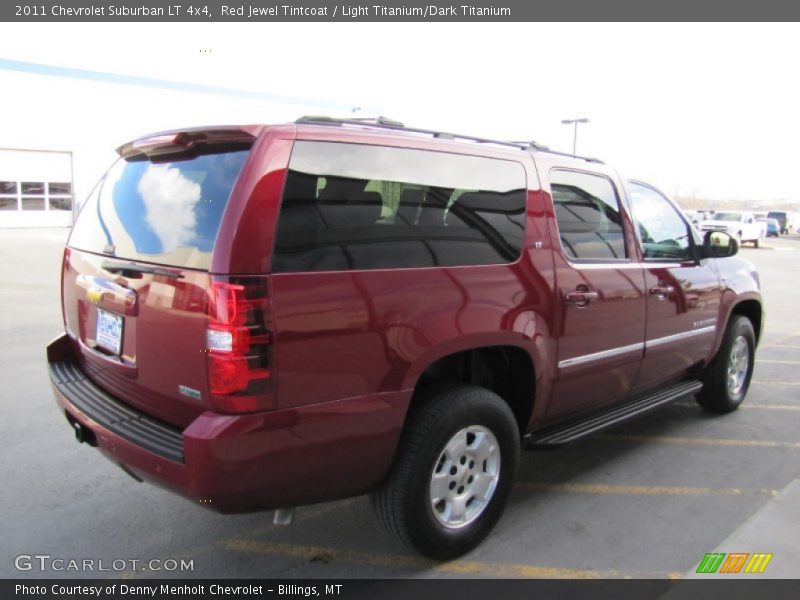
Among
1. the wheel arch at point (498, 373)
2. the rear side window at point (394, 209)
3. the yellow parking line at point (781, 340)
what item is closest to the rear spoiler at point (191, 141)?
the rear side window at point (394, 209)

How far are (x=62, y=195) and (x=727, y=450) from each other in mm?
29451

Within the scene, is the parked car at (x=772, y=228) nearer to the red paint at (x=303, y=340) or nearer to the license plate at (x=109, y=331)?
the red paint at (x=303, y=340)

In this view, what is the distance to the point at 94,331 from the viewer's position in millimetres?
2967

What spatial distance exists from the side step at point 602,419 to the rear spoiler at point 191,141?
214 centimetres

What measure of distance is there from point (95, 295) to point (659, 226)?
3.68m

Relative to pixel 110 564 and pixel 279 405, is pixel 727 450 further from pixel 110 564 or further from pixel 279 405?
pixel 110 564

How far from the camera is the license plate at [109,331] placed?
2746 millimetres

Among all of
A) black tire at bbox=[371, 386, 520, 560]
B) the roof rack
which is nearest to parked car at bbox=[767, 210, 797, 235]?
the roof rack

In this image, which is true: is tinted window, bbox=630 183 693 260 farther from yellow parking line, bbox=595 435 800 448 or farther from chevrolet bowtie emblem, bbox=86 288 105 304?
chevrolet bowtie emblem, bbox=86 288 105 304

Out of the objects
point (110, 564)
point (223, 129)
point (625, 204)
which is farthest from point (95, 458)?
point (625, 204)

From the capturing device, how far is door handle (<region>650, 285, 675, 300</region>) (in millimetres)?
4070

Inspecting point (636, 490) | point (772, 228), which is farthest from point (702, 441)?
point (772, 228)

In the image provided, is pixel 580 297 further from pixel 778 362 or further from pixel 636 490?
pixel 778 362

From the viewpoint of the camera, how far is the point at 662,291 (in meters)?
4.14
